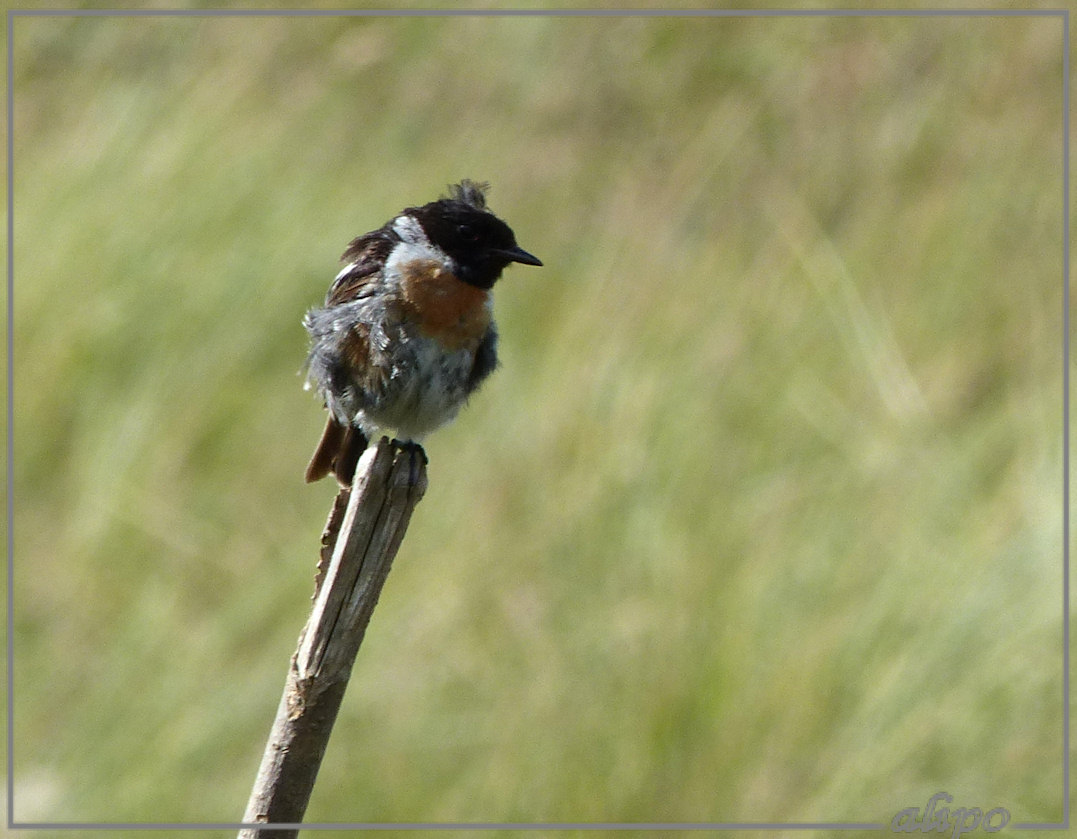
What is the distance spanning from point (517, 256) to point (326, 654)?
1.42 meters

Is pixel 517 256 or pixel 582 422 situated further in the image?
pixel 582 422

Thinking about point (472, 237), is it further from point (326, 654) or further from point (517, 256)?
point (326, 654)

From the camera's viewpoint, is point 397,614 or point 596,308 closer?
point 397,614

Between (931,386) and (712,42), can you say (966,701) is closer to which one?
(931,386)

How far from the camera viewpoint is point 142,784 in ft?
14.6

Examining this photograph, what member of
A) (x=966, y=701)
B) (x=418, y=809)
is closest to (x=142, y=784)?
(x=418, y=809)

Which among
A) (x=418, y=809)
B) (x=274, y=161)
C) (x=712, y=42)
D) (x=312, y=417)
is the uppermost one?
(x=712, y=42)

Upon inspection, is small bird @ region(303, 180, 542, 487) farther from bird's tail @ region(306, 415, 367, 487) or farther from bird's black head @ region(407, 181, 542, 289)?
bird's tail @ region(306, 415, 367, 487)

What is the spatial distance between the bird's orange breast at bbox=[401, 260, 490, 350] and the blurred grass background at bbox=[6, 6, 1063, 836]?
121 centimetres

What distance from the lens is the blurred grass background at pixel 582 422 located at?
425cm

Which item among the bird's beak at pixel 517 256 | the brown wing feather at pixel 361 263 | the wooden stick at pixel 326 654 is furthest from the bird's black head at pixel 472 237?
the wooden stick at pixel 326 654

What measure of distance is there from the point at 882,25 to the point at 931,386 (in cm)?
234

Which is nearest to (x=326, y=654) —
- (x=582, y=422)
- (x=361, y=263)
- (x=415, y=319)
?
(x=415, y=319)

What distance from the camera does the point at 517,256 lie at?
343 cm
